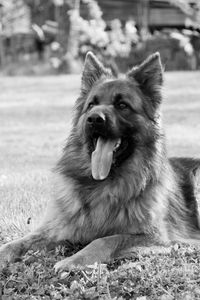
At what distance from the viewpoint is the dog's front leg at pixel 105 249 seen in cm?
482

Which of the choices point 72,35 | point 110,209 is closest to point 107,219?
point 110,209

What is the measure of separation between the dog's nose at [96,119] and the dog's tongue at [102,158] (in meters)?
0.23

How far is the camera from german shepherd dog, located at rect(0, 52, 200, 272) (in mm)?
5367

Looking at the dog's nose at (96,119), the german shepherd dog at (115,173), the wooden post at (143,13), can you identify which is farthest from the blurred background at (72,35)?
the dog's nose at (96,119)

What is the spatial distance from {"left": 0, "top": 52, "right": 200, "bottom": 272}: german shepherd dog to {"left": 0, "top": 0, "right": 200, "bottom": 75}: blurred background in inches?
686

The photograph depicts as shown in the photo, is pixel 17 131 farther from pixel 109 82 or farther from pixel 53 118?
pixel 109 82

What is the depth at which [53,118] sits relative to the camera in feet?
56.0

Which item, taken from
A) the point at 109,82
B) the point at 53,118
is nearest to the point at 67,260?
the point at 109,82

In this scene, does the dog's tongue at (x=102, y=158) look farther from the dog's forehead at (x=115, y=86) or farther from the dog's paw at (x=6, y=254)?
the dog's paw at (x=6, y=254)

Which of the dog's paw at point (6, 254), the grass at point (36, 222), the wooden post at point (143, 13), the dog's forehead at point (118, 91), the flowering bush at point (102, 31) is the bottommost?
the grass at point (36, 222)

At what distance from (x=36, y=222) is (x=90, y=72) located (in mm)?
1662

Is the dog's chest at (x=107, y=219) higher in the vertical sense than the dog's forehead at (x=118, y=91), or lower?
lower

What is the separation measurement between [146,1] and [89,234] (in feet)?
79.1

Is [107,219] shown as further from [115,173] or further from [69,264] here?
[69,264]
